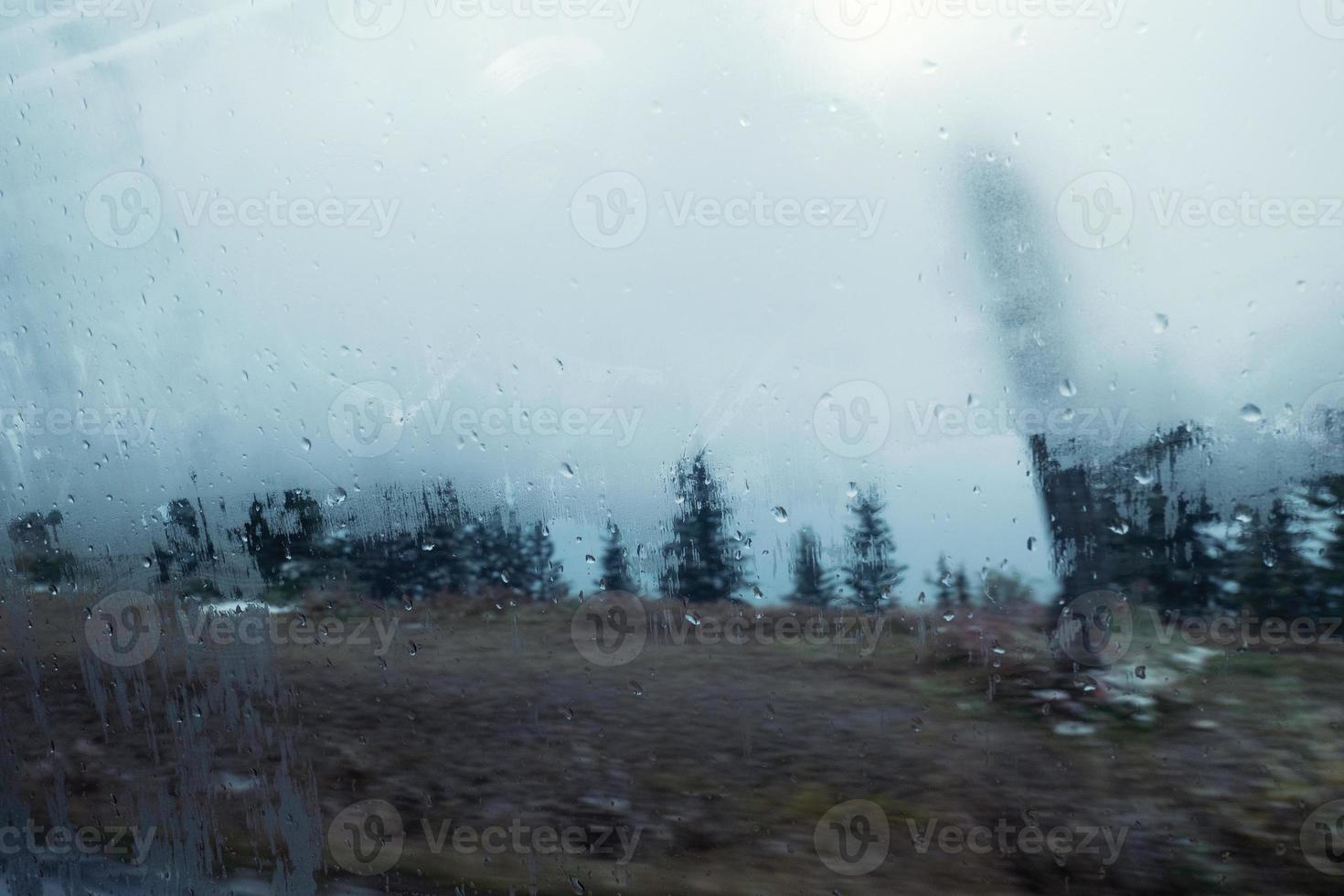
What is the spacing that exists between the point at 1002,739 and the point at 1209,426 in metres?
1.16

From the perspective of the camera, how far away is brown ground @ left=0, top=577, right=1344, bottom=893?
2.74 meters

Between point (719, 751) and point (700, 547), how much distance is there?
67 cm

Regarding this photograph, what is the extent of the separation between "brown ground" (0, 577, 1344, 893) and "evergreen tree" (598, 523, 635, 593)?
20 cm

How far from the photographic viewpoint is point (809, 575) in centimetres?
310

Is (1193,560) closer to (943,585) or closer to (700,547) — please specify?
(943,585)

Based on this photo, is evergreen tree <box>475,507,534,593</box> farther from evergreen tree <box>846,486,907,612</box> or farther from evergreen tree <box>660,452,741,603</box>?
evergreen tree <box>846,486,907,612</box>

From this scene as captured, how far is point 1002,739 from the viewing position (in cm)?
290

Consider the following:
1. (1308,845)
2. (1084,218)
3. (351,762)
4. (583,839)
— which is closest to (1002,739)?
(1308,845)

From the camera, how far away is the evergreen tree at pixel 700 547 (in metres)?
3.18

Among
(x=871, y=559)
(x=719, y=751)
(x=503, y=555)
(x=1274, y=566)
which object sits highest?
(x=503, y=555)

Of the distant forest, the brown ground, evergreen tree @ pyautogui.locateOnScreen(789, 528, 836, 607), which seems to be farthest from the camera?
evergreen tree @ pyautogui.locateOnScreen(789, 528, 836, 607)

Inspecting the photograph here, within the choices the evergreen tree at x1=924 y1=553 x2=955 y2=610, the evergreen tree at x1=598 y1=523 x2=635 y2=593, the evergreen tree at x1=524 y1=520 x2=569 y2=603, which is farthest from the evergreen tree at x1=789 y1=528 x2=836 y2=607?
the evergreen tree at x1=524 y1=520 x2=569 y2=603

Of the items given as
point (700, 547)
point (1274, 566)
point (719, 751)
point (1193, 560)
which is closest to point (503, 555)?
point (700, 547)

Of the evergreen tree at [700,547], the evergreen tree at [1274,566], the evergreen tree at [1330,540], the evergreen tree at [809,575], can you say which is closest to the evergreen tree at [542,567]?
the evergreen tree at [700,547]
